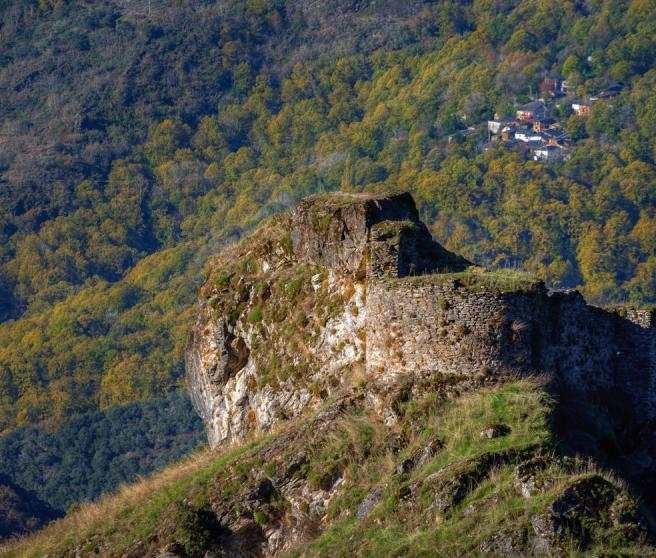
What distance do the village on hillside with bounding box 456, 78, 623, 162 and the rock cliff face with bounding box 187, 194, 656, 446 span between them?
129260 millimetres

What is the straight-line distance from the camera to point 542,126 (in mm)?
181375

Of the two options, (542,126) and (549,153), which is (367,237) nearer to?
(549,153)

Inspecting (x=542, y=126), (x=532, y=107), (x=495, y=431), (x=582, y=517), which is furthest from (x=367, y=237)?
(x=532, y=107)

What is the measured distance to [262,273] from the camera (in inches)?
1628

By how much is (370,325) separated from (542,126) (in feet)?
492

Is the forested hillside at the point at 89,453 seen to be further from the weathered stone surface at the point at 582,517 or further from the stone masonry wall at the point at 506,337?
the weathered stone surface at the point at 582,517

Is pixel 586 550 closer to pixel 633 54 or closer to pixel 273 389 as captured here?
pixel 273 389

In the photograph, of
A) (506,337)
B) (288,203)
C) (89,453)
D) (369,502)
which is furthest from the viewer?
(288,203)

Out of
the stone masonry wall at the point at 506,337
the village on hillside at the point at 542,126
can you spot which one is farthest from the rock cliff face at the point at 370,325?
the village on hillside at the point at 542,126

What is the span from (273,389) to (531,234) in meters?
114

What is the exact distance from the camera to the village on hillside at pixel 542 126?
171125 mm

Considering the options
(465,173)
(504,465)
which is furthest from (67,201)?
(504,465)

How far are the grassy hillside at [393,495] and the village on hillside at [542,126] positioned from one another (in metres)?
136

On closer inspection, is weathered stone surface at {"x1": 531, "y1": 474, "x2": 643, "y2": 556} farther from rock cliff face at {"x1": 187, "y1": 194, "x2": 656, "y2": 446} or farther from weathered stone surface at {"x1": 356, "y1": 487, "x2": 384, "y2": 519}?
rock cliff face at {"x1": 187, "y1": 194, "x2": 656, "y2": 446}
